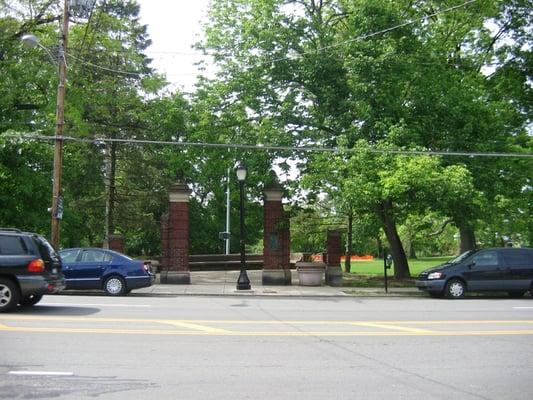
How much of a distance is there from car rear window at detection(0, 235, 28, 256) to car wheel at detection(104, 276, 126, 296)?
5.81 meters

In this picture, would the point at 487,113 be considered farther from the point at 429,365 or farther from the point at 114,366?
the point at 114,366

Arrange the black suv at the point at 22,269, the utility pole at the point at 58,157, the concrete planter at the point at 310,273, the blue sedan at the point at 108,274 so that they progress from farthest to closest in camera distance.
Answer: the concrete planter at the point at 310,273 → the utility pole at the point at 58,157 → the blue sedan at the point at 108,274 → the black suv at the point at 22,269

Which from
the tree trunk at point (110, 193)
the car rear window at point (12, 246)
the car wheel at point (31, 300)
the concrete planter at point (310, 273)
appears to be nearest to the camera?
the car rear window at point (12, 246)

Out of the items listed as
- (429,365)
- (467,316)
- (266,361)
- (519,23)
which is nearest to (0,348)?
(266,361)

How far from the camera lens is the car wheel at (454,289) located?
19484mm

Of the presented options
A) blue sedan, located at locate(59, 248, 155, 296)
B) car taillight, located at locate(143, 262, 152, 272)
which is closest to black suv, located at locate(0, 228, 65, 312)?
blue sedan, located at locate(59, 248, 155, 296)

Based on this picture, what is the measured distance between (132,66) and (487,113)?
1840 cm

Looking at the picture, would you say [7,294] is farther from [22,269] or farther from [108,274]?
[108,274]

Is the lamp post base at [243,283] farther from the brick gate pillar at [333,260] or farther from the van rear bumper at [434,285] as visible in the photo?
the van rear bumper at [434,285]

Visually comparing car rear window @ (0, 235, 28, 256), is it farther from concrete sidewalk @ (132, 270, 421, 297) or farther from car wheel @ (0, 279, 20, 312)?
concrete sidewalk @ (132, 270, 421, 297)

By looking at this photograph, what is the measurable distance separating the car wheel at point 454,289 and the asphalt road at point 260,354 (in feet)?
15.8

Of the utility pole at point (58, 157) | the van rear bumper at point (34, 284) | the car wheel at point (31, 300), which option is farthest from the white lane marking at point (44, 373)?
the utility pole at point (58, 157)

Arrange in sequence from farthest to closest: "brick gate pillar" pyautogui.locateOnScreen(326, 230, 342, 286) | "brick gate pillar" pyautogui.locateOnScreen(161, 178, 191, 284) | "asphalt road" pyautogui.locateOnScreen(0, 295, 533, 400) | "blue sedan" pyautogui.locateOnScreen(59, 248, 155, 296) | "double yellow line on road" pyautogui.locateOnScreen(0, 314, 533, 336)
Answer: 1. "brick gate pillar" pyautogui.locateOnScreen(326, 230, 342, 286)
2. "brick gate pillar" pyautogui.locateOnScreen(161, 178, 191, 284)
3. "blue sedan" pyautogui.locateOnScreen(59, 248, 155, 296)
4. "double yellow line on road" pyautogui.locateOnScreen(0, 314, 533, 336)
5. "asphalt road" pyautogui.locateOnScreen(0, 295, 533, 400)

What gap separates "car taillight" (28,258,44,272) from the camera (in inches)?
500
